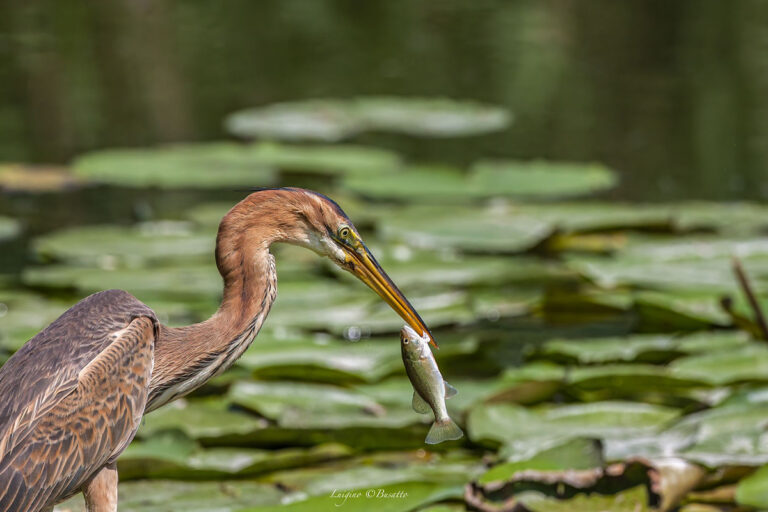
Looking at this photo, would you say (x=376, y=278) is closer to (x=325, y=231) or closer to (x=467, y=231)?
(x=325, y=231)

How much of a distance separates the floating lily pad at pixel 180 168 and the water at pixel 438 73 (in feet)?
3.35

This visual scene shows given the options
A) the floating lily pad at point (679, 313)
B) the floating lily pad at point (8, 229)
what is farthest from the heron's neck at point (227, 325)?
the floating lily pad at point (8, 229)

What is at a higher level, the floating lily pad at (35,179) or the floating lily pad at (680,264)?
the floating lily pad at (680,264)

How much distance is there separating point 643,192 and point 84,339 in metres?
4.99

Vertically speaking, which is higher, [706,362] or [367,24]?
[706,362]

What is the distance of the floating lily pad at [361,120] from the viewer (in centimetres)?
866

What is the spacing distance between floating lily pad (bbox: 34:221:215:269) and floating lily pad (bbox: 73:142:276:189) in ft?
3.10

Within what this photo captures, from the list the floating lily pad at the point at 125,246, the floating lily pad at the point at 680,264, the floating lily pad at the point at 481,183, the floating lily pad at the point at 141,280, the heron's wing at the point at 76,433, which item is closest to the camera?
the heron's wing at the point at 76,433

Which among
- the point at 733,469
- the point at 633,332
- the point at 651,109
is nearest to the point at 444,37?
the point at 651,109

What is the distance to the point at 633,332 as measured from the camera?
4422mm

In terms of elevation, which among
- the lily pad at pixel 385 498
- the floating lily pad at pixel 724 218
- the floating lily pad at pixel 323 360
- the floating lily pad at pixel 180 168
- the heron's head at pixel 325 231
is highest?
the heron's head at pixel 325 231

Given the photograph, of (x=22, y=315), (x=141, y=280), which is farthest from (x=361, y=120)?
(x=22, y=315)

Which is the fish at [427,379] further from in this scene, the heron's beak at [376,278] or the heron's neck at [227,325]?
the heron's neck at [227,325]

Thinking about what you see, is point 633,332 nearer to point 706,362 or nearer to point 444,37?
point 706,362
